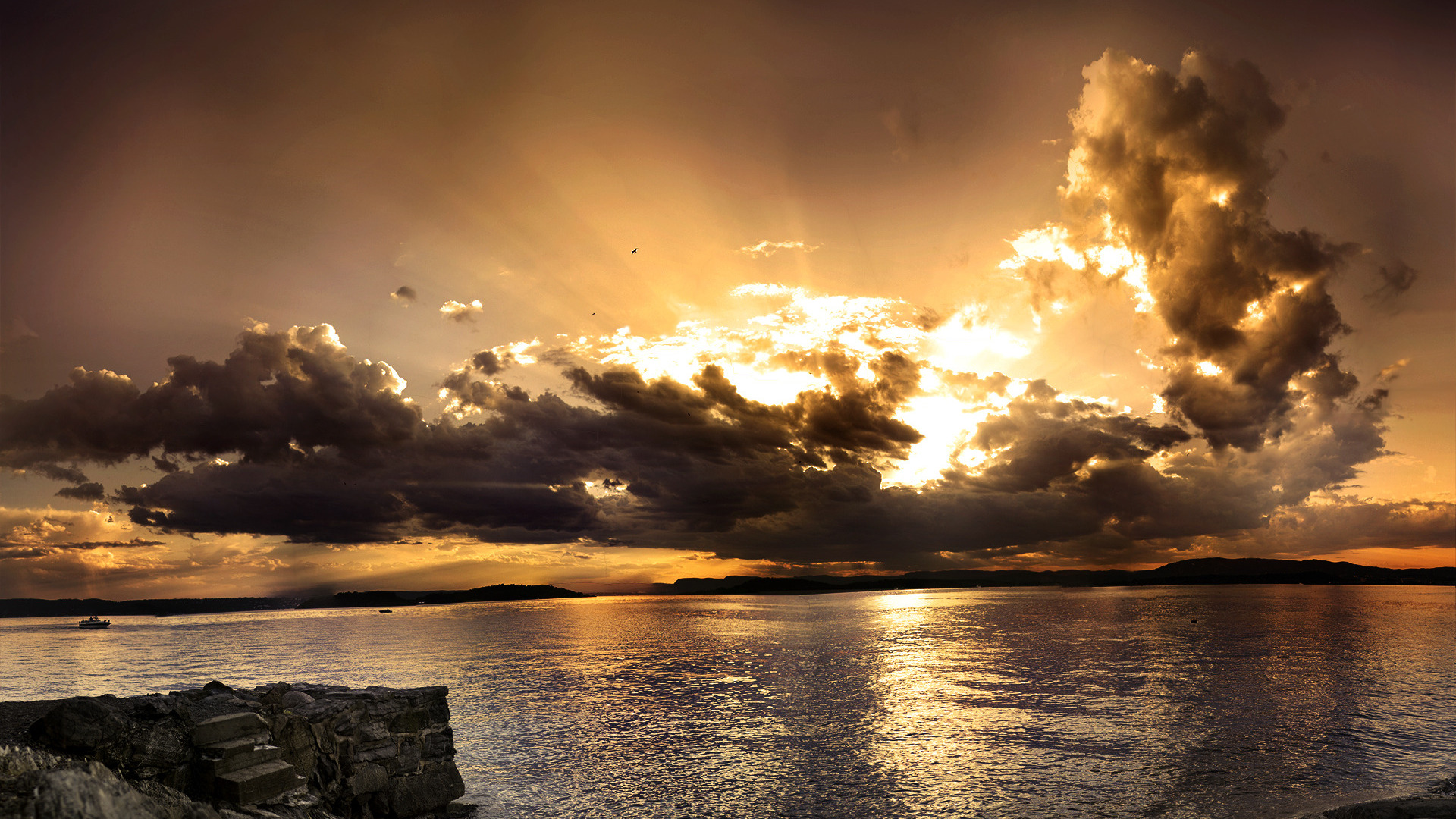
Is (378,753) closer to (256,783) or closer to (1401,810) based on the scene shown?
(256,783)

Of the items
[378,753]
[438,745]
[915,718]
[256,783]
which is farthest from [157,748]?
[915,718]

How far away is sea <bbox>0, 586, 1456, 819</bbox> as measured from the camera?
2159 cm

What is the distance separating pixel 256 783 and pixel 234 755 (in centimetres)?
96

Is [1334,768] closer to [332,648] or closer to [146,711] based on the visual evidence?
[146,711]

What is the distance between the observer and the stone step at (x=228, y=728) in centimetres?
1464

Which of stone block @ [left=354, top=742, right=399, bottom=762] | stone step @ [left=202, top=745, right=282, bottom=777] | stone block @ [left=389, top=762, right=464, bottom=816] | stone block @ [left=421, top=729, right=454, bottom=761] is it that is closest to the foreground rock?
stone block @ [left=389, top=762, right=464, bottom=816]

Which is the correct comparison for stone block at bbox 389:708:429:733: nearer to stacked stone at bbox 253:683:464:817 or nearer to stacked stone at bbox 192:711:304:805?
stacked stone at bbox 253:683:464:817

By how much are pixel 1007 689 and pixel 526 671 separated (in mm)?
38131

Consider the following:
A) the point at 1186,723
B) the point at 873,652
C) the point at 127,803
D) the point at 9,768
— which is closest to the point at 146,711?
the point at 9,768

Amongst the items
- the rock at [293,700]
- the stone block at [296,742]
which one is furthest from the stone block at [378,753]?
the rock at [293,700]

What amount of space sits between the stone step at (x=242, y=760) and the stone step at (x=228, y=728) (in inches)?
17.1

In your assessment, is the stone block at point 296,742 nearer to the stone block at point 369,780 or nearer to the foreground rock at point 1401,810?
the stone block at point 369,780

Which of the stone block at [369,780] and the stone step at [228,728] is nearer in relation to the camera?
the stone step at [228,728]

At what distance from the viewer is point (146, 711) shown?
49.3 feet
